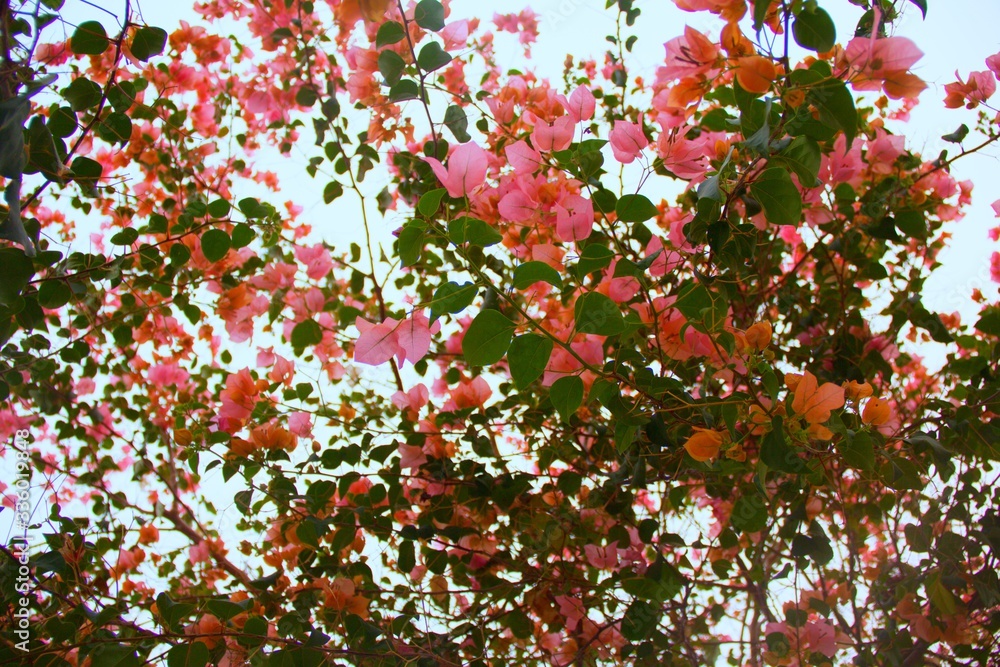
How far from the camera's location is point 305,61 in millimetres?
1372

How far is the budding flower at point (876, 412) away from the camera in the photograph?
0.67m

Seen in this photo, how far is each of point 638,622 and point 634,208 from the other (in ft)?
1.90

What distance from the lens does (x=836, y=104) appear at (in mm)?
562

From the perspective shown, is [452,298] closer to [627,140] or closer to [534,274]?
[534,274]

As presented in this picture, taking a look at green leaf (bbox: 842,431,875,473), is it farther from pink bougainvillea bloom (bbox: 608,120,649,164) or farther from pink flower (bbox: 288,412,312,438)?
pink flower (bbox: 288,412,312,438)

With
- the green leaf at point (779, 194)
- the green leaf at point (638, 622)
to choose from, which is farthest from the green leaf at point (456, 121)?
the green leaf at point (638, 622)

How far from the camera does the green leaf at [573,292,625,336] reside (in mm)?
600

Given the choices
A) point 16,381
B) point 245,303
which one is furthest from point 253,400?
point 16,381

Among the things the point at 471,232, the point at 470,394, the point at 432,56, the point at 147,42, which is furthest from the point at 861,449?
the point at 147,42

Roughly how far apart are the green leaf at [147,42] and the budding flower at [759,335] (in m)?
0.79

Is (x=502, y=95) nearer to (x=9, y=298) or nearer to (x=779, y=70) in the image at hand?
(x=779, y=70)

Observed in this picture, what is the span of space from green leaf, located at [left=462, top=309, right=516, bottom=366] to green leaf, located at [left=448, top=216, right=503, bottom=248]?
0.23 ft

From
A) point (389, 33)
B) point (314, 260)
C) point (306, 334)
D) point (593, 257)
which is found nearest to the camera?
point (593, 257)

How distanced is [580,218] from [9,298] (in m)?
0.59
